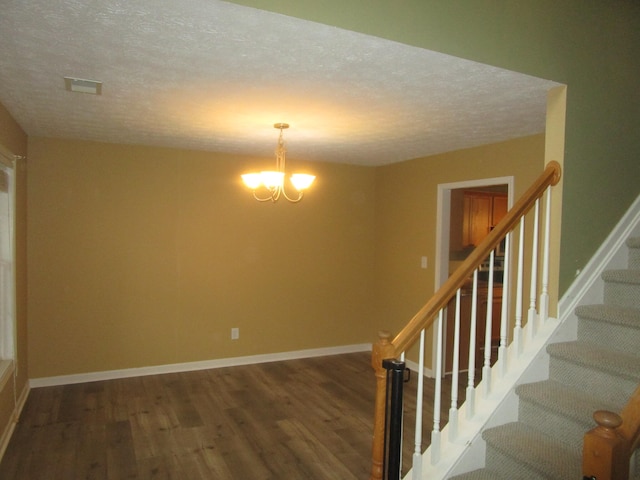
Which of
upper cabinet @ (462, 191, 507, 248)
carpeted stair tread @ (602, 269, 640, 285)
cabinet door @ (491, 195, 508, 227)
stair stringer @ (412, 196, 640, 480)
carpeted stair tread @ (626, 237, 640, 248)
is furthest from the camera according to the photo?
cabinet door @ (491, 195, 508, 227)

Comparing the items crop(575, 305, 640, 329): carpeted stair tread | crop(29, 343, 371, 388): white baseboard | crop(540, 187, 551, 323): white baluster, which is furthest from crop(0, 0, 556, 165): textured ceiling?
crop(29, 343, 371, 388): white baseboard

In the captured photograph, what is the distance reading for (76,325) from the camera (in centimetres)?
424

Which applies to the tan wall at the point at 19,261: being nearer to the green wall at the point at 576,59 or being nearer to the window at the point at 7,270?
the window at the point at 7,270

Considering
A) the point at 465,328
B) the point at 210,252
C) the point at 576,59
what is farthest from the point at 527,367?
the point at 210,252

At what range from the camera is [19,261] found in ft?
11.8

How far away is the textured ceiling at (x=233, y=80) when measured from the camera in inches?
69.2

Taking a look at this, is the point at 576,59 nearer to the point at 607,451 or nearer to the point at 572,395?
the point at 572,395

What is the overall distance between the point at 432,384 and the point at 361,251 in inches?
71.6

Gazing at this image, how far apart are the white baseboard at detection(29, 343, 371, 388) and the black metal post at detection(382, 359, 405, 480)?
326cm

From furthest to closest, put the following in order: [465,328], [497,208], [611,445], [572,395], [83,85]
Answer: [497,208] → [465,328] → [83,85] → [572,395] → [611,445]

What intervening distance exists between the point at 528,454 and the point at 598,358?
0.59 metres

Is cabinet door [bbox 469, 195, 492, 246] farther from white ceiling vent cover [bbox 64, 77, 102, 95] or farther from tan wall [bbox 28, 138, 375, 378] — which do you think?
white ceiling vent cover [bbox 64, 77, 102, 95]

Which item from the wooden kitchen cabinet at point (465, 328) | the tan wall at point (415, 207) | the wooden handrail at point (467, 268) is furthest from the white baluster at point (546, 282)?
the wooden kitchen cabinet at point (465, 328)

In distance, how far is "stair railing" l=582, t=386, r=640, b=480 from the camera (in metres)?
1.32
